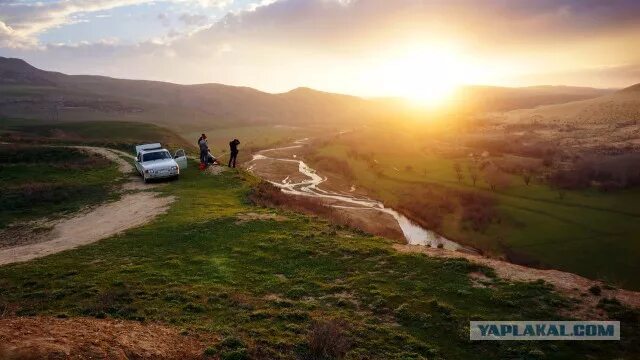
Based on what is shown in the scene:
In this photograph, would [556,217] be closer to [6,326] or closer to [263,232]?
[263,232]

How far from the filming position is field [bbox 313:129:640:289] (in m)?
35.3

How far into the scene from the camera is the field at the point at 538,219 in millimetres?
35344

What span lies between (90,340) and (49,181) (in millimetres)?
29189

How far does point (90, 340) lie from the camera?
930 centimetres

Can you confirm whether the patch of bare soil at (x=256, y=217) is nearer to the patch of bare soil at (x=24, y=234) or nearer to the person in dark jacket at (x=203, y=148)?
the patch of bare soil at (x=24, y=234)

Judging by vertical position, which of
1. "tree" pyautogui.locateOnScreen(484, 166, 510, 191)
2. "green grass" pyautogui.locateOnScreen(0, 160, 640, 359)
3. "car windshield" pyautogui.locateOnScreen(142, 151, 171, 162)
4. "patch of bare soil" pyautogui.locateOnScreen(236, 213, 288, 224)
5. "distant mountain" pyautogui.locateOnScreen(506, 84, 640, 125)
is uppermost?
"distant mountain" pyautogui.locateOnScreen(506, 84, 640, 125)

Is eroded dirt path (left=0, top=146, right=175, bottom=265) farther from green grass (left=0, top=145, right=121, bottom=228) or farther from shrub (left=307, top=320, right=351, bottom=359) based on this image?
shrub (left=307, top=320, right=351, bottom=359)

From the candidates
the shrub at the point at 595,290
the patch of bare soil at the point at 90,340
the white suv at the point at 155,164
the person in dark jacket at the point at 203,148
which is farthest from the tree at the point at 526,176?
the patch of bare soil at the point at 90,340

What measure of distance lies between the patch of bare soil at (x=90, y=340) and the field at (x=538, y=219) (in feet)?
69.9

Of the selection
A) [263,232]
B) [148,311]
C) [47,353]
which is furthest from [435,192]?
[47,353]

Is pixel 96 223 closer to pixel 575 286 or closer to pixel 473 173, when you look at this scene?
pixel 575 286

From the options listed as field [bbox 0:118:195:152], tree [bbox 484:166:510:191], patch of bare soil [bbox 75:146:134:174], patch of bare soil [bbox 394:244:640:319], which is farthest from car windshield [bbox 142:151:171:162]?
tree [bbox 484:166:510:191]

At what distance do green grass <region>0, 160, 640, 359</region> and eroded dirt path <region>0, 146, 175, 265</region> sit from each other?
5.24 feet

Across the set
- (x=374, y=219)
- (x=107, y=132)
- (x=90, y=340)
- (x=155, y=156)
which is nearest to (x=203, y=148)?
(x=155, y=156)
